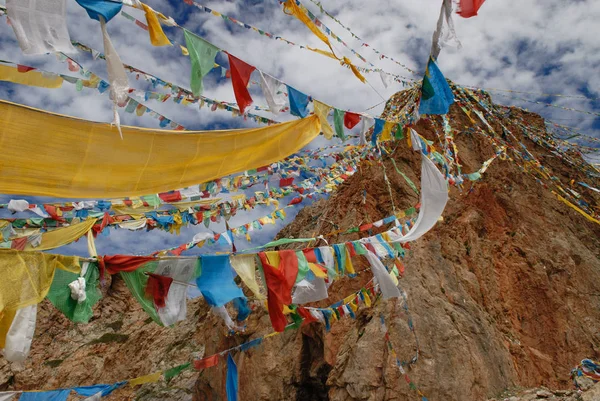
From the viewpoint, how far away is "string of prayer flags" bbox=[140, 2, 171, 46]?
12.4ft

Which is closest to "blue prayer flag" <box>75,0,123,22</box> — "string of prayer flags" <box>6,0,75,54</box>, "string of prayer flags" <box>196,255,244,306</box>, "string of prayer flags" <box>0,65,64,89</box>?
"string of prayer flags" <box>6,0,75,54</box>

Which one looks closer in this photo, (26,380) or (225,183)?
(225,183)

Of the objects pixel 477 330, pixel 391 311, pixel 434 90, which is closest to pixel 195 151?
pixel 434 90

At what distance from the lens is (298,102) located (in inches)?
210

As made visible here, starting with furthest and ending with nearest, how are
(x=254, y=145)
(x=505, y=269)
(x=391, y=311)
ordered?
1. (x=505, y=269)
2. (x=391, y=311)
3. (x=254, y=145)

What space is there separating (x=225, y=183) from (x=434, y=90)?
189 inches

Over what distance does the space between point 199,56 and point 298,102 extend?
1.63 metres

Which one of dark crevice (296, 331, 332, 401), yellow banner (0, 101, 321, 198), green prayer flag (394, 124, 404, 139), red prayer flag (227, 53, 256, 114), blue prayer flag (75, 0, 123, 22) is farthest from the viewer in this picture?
dark crevice (296, 331, 332, 401)

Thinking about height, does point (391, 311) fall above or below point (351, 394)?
above

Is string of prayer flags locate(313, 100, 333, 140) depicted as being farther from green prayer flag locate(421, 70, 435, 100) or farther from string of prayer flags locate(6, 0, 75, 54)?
string of prayer flags locate(6, 0, 75, 54)

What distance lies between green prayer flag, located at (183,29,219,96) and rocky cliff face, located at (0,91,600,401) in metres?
5.72

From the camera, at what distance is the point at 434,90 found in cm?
525

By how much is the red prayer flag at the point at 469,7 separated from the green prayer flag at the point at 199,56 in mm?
2774

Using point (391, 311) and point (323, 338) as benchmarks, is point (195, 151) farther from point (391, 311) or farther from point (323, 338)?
point (323, 338)
